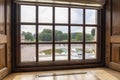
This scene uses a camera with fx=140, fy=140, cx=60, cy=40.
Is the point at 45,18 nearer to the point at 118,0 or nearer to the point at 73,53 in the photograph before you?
the point at 73,53

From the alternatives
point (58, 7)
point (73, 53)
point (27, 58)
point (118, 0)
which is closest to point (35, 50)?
point (27, 58)

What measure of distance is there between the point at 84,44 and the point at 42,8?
2.12ft

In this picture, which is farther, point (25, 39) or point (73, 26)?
point (73, 26)

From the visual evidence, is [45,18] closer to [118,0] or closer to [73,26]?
[73,26]

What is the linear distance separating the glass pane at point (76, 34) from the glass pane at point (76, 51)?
71 mm

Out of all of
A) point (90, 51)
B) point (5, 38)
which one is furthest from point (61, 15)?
point (5, 38)

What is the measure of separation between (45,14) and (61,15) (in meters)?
0.18

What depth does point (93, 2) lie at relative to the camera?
1584 millimetres

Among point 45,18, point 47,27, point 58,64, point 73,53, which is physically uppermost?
point 45,18

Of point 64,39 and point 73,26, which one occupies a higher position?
point 73,26

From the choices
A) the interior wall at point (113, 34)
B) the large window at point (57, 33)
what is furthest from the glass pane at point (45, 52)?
the interior wall at point (113, 34)

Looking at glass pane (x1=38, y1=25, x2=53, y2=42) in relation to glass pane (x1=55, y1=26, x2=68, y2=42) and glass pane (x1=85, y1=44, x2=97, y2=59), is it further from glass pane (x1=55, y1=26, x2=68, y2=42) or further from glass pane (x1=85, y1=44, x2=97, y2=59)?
glass pane (x1=85, y1=44, x2=97, y2=59)

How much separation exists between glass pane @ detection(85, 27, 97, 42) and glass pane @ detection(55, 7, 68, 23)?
29cm

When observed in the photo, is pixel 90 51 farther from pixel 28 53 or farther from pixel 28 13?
pixel 28 13
